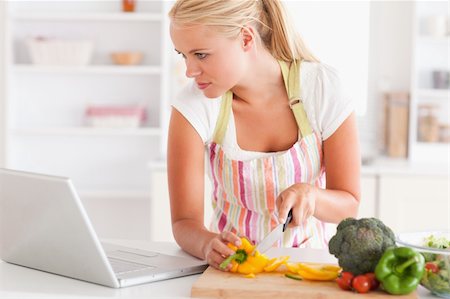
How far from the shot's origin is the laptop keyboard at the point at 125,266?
72.5 inches

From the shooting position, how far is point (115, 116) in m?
4.60

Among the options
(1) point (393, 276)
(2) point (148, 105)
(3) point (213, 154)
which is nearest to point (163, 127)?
(2) point (148, 105)

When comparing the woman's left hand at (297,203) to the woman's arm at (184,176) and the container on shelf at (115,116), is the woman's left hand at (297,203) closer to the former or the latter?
the woman's arm at (184,176)

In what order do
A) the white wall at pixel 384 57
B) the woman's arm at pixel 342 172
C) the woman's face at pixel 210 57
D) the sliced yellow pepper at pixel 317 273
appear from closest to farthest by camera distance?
the sliced yellow pepper at pixel 317 273 < the woman's face at pixel 210 57 < the woman's arm at pixel 342 172 < the white wall at pixel 384 57

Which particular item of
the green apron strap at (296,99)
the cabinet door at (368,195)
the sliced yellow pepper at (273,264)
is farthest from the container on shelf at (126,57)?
the sliced yellow pepper at (273,264)

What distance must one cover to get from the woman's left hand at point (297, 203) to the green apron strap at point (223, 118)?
16.8 inches

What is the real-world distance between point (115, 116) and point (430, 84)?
1.78m

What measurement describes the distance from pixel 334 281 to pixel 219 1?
77 centimetres

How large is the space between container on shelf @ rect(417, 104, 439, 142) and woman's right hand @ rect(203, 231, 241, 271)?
9.39ft

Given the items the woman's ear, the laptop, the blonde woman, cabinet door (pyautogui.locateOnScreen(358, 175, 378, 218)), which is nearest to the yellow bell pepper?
the laptop

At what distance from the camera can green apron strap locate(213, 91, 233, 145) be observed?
7.47 ft

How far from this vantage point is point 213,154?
7.64ft

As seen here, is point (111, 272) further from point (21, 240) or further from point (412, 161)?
point (412, 161)

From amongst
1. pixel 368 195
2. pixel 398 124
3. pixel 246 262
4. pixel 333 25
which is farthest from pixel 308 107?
pixel 333 25
